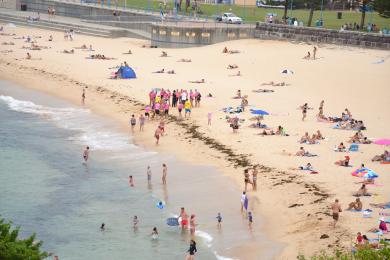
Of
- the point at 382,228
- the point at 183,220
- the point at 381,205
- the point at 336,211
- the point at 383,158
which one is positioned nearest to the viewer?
the point at 382,228

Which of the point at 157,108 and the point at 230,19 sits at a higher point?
the point at 230,19

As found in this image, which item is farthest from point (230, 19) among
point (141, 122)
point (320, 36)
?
point (141, 122)

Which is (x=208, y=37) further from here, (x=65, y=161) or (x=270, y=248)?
(x=270, y=248)

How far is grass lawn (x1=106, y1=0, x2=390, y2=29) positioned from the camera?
68438mm

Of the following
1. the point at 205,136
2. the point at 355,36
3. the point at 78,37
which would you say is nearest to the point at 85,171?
the point at 205,136

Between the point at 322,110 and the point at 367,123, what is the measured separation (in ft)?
8.00

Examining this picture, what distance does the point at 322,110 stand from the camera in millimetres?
41094

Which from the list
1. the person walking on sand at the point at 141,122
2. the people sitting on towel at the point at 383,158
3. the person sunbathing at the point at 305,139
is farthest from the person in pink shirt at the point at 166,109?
the people sitting on towel at the point at 383,158

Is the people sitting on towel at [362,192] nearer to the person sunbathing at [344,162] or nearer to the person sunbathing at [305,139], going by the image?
the person sunbathing at [344,162]

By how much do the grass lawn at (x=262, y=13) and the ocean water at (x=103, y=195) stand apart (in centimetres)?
3097

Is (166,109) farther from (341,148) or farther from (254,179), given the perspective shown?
(254,179)

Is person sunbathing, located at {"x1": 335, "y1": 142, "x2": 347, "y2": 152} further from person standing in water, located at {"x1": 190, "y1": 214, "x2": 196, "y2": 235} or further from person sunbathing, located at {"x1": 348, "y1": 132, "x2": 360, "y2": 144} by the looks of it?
person standing in water, located at {"x1": 190, "y1": 214, "x2": 196, "y2": 235}

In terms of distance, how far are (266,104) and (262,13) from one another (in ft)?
118

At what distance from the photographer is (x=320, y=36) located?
203ft
